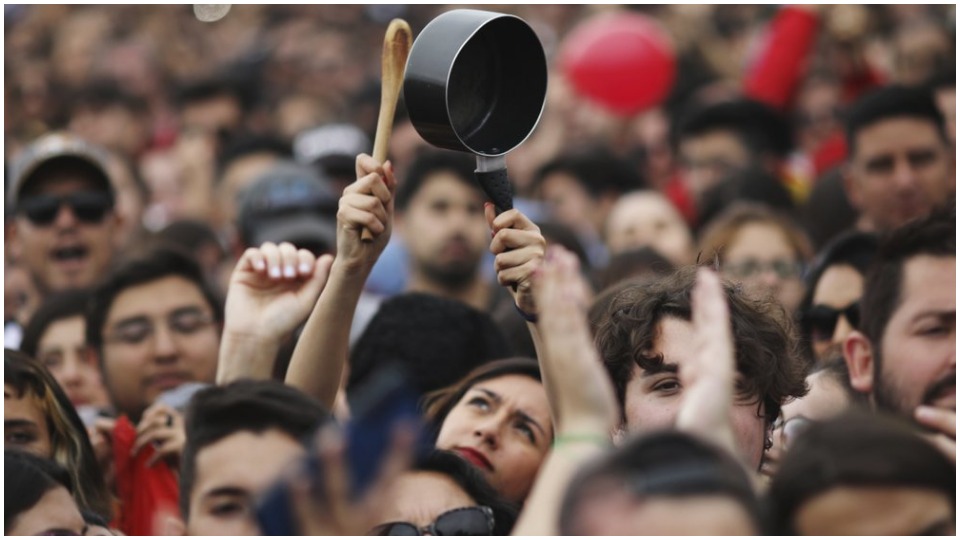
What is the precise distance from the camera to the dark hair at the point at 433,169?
24.6ft

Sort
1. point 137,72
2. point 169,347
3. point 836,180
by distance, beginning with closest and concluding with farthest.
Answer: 1. point 169,347
2. point 836,180
3. point 137,72

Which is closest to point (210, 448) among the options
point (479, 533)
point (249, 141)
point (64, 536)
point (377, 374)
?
point (64, 536)

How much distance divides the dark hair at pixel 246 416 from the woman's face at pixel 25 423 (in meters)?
1.19

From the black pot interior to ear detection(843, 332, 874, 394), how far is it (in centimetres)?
103

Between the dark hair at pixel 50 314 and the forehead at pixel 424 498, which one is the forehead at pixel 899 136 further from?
the forehead at pixel 424 498

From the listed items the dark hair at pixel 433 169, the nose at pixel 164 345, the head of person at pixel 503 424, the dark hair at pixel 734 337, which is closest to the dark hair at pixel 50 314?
the nose at pixel 164 345

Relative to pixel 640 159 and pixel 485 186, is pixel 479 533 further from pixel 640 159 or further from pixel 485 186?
pixel 640 159

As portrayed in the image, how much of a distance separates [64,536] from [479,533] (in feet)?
2.97

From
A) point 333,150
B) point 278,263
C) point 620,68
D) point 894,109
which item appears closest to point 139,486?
point 278,263

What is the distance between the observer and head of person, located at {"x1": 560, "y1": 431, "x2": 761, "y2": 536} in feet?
8.03

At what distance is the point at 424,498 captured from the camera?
12.3 ft

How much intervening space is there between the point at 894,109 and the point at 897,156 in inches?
8.8

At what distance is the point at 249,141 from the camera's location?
9898mm

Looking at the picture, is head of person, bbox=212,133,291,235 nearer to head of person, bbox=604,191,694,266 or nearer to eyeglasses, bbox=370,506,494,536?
head of person, bbox=604,191,694,266
